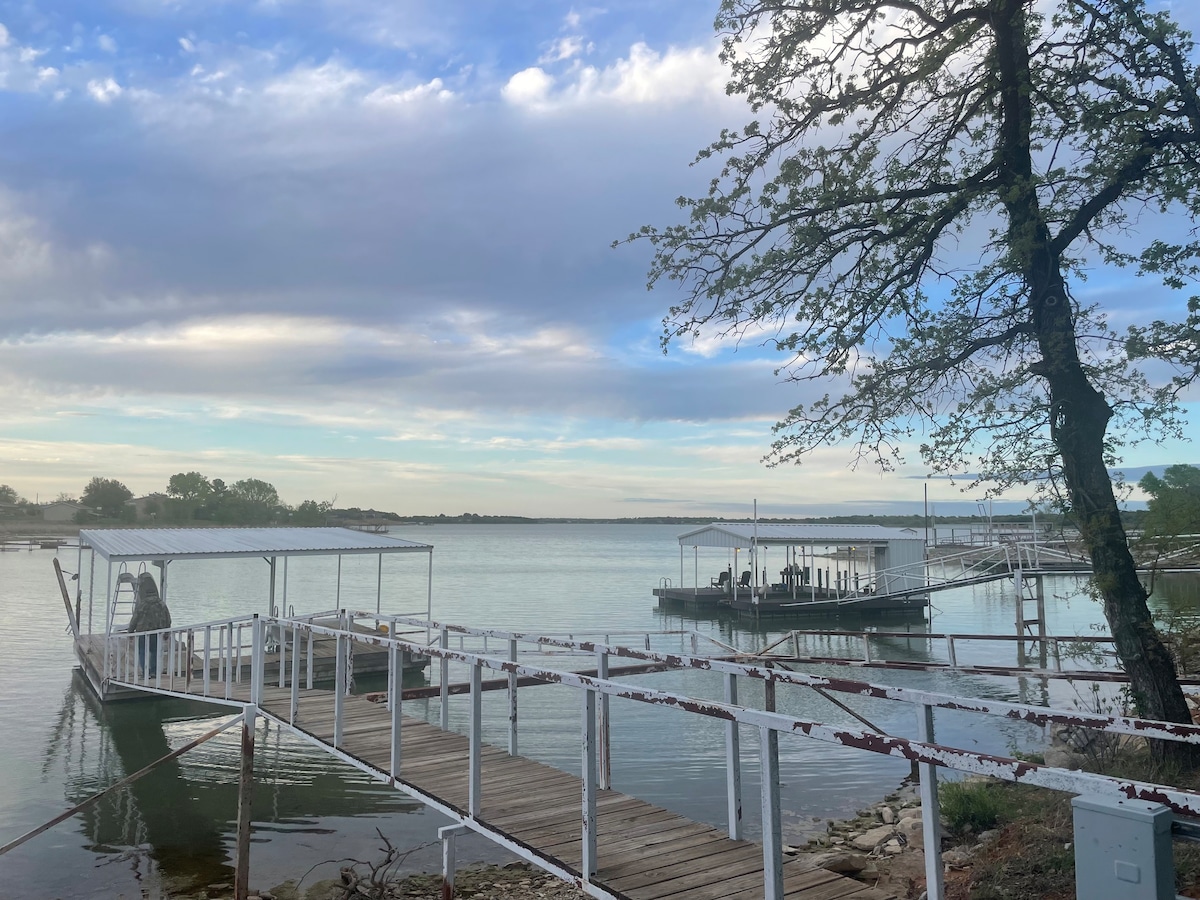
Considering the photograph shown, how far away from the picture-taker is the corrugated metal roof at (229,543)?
1688 cm

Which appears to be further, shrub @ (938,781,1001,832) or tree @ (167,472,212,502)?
tree @ (167,472,212,502)

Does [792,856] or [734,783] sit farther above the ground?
[734,783]

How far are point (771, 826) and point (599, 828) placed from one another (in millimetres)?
2032

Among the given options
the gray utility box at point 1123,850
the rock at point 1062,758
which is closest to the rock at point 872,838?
the rock at point 1062,758

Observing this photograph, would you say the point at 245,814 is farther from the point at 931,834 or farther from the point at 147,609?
the point at 147,609

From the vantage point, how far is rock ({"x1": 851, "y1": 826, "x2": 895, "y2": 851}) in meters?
9.55

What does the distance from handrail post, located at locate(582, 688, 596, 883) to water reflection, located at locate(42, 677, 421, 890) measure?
21.6 feet

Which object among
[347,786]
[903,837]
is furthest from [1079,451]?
[347,786]

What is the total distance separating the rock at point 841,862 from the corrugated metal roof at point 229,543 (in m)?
11.6

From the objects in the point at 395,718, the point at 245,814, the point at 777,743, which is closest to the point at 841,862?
the point at 395,718

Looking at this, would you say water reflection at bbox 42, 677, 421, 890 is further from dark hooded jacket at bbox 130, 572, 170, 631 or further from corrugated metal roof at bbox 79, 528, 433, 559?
corrugated metal roof at bbox 79, 528, 433, 559

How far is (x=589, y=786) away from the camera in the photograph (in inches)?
207

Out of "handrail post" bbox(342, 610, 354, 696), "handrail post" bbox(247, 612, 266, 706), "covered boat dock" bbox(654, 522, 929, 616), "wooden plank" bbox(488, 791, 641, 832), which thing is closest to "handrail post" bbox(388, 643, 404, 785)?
"handrail post" bbox(342, 610, 354, 696)

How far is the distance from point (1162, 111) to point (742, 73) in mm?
4273
